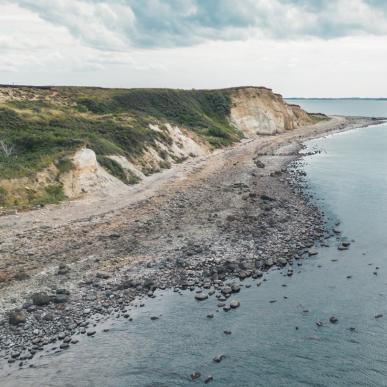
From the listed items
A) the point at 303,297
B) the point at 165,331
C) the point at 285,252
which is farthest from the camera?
the point at 285,252

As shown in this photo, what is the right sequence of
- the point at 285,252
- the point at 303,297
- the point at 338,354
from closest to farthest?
1. the point at 338,354
2. the point at 303,297
3. the point at 285,252

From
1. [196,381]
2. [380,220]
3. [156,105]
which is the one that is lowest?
[196,381]

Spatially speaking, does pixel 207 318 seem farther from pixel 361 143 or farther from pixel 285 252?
pixel 361 143

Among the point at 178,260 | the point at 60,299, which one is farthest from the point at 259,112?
the point at 60,299

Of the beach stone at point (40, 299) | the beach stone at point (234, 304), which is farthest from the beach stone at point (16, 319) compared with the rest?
the beach stone at point (234, 304)

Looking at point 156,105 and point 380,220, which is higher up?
point 156,105

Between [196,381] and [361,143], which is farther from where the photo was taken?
[361,143]

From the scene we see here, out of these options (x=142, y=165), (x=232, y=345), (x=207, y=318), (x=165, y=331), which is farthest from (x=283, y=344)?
(x=142, y=165)
